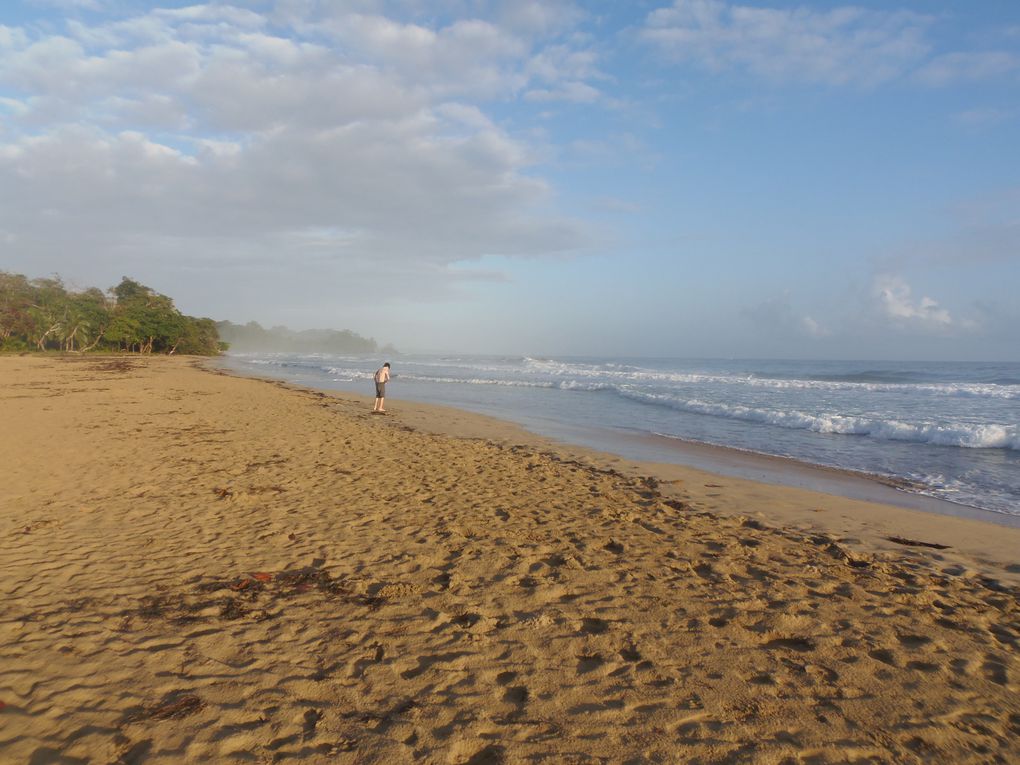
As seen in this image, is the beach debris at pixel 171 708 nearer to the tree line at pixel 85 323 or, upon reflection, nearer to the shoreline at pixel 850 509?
the shoreline at pixel 850 509

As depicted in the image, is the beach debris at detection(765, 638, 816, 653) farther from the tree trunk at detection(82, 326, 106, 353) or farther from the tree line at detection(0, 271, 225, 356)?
the tree trunk at detection(82, 326, 106, 353)

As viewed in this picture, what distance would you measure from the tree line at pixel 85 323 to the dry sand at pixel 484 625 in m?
65.2

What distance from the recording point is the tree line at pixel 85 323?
184 ft

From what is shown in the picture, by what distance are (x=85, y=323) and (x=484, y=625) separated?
74.3 meters

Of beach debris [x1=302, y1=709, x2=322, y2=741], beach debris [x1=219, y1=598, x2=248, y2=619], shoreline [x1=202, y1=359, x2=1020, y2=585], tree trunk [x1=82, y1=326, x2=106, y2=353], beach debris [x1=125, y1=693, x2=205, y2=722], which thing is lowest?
shoreline [x1=202, y1=359, x2=1020, y2=585]

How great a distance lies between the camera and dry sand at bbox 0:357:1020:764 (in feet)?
9.22

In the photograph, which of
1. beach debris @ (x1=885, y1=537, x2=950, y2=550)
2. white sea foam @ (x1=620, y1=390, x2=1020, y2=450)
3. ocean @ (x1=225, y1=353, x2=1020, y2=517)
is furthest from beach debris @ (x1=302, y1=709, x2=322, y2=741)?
white sea foam @ (x1=620, y1=390, x2=1020, y2=450)

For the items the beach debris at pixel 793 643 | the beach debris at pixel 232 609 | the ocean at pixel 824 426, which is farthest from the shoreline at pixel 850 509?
the beach debris at pixel 232 609

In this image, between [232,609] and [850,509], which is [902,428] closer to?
[850,509]

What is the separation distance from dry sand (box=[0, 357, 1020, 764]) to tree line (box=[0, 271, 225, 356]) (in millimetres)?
65173

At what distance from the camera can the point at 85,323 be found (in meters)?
60.1

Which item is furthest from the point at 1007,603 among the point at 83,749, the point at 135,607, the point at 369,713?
the point at 135,607

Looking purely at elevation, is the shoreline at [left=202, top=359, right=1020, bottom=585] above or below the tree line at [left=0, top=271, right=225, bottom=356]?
below

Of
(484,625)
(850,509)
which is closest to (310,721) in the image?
(484,625)
